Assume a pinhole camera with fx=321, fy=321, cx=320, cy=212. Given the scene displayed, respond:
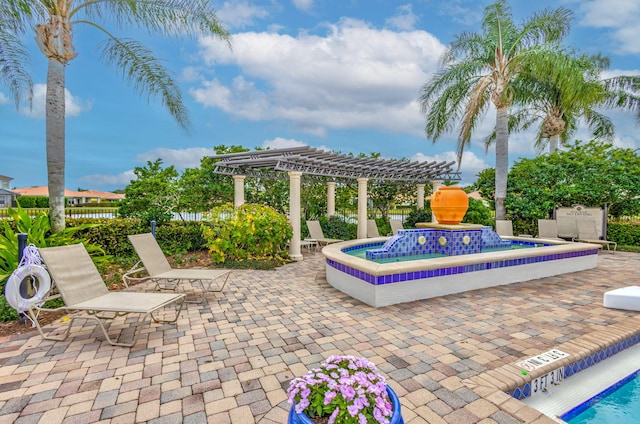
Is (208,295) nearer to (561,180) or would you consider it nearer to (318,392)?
(318,392)

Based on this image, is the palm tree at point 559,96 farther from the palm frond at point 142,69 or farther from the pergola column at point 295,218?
the palm frond at point 142,69

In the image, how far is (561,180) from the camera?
13414mm

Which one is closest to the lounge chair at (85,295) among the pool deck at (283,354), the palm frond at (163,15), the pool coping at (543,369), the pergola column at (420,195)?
the pool deck at (283,354)

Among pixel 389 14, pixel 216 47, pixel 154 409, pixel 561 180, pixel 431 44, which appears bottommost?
pixel 154 409

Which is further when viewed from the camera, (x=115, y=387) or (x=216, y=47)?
(x=216, y=47)

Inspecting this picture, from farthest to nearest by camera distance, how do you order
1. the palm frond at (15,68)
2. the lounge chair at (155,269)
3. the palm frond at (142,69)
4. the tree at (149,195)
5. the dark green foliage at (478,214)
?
1. the dark green foliage at (478,214)
2. the tree at (149,195)
3. the palm frond at (142,69)
4. the palm frond at (15,68)
5. the lounge chair at (155,269)

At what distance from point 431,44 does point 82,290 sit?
15198 millimetres

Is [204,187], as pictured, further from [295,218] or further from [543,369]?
[543,369]

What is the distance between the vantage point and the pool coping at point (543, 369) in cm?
252

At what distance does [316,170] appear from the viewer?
36.1 feet

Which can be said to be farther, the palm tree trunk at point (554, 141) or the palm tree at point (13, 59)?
the palm tree trunk at point (554, 141)

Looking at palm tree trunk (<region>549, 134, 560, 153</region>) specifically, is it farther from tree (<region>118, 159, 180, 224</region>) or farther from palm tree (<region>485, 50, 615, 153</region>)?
tree (<region>118, 159, 180, 224</region>)

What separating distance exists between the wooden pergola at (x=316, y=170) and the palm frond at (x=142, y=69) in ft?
8.32

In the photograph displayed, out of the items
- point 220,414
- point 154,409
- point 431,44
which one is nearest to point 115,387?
point 154,409
